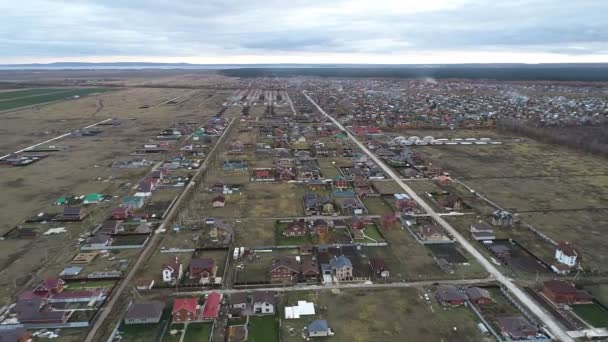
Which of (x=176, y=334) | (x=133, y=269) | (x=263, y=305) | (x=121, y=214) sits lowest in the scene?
(x=176, y=334)

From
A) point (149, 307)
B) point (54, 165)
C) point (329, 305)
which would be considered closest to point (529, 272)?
point (329, 305)

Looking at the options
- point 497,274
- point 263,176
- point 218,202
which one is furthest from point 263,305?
point 263,176

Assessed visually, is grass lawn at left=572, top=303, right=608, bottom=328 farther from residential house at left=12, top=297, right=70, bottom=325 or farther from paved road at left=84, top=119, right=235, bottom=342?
residential house at left=12, top=297, right=70, bottom=325

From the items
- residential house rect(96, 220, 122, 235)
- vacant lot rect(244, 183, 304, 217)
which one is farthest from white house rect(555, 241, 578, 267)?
residential house rect(96, 220, 122, 235)

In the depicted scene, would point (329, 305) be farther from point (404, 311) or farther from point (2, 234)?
point (2, 234)

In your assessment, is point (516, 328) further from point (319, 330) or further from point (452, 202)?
point (452, 202)

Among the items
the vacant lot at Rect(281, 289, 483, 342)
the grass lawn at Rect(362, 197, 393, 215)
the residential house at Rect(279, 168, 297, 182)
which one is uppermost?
the residential house at Rect(279, 168, 297, 182)
